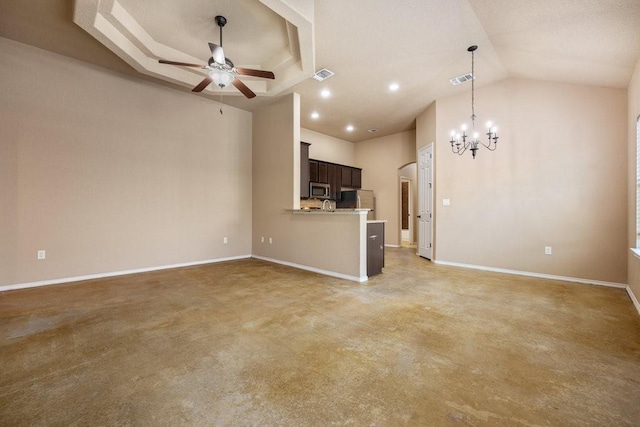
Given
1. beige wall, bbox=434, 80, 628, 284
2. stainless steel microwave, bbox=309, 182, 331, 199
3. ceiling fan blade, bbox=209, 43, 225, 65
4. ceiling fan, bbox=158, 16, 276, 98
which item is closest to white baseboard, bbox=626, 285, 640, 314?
beige wall, bbox=434, 80, 628, 284

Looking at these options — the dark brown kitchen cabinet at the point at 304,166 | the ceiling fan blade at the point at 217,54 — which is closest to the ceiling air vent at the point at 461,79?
the dark brown kitchen cabinet at the point at 304,166

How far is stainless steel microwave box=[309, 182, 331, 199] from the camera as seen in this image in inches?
267

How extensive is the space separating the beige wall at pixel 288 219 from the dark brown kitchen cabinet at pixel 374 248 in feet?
0.58

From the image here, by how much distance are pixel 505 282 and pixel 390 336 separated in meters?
2.82

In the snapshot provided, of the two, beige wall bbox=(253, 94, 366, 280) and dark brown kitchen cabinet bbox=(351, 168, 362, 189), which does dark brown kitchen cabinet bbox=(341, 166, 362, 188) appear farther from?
beige wall bbox=(253, 94, 366, 280)

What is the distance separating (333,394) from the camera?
156cm

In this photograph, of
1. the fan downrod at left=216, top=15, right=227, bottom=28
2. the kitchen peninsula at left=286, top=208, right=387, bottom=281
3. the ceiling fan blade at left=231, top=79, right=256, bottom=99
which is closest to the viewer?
the fan downrod at left=216, top=15, right=227, bottom=28

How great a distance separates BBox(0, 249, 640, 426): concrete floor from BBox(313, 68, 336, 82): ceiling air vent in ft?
11.3

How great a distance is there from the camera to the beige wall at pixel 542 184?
3.80m

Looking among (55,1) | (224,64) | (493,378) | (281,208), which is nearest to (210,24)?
(224,64)

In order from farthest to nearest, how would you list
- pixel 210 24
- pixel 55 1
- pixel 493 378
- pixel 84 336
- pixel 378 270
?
1. pixel 378 270
2. pixel 210 24
3. pixel 55 1
4. pixel 84 336
5. pixel 493 378

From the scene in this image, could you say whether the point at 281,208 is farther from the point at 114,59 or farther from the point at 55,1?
the point at 55,1

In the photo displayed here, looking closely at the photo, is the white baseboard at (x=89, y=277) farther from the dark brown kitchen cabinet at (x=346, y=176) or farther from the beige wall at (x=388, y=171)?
the beige wall at (x=388, y=171)

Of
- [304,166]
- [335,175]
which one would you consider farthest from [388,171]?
[304,166]
